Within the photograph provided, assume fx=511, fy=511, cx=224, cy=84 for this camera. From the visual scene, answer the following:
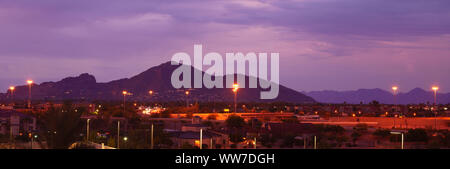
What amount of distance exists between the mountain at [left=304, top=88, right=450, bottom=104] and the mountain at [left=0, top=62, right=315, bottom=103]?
2914 cm

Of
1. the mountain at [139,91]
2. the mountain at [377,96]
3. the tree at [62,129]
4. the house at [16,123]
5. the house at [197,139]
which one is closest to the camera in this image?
the tree at [62,129]

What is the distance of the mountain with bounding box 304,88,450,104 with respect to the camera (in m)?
143

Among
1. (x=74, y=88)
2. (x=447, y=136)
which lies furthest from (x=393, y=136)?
(x=74, y=88)

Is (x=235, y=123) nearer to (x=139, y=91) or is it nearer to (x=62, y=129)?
(x=62, y=129)

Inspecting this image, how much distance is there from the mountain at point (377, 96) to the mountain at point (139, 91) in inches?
1147

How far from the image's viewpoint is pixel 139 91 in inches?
4670

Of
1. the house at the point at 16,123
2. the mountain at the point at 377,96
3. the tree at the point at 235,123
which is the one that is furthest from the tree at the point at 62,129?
the mountain at the point at 377,96

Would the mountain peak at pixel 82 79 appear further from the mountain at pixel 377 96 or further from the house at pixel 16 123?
the house at pixel 16 123

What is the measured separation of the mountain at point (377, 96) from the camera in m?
143

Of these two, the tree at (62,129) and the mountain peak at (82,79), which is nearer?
the tree at (62,129)

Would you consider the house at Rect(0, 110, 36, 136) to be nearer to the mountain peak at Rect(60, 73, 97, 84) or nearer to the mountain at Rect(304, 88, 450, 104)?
the mountain peak at Rect(60, 73, 97, 84)

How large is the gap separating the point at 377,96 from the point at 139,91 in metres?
74.0

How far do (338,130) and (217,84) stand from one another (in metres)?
72.8
